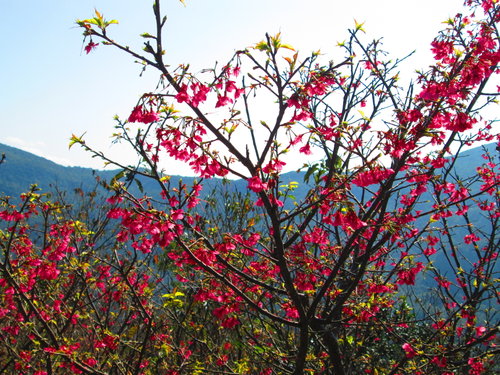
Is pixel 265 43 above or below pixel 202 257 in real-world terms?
above

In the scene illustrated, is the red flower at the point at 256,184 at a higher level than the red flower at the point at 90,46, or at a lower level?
lower

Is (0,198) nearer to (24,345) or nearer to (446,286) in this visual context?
(24,345)

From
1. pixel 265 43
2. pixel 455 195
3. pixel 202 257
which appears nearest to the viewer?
pixel 265 43

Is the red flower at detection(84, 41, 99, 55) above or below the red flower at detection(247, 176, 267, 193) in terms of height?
above

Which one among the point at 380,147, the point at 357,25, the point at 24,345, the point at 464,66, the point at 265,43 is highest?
the point at 357,25

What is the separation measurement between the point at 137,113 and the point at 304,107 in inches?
51.6

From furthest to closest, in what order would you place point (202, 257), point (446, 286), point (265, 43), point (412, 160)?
point (446, 286) < point (412, 160) < point (202, 257) < point (265, 43)

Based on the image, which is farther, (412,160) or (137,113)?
(412,160)

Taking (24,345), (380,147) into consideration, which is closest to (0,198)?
(24,345)

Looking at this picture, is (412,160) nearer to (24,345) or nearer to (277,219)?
(277,219)

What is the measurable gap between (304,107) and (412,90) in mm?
1807

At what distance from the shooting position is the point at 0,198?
190 inches

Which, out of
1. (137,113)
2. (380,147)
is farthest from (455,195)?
(137,113)

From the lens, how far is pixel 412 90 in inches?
167
